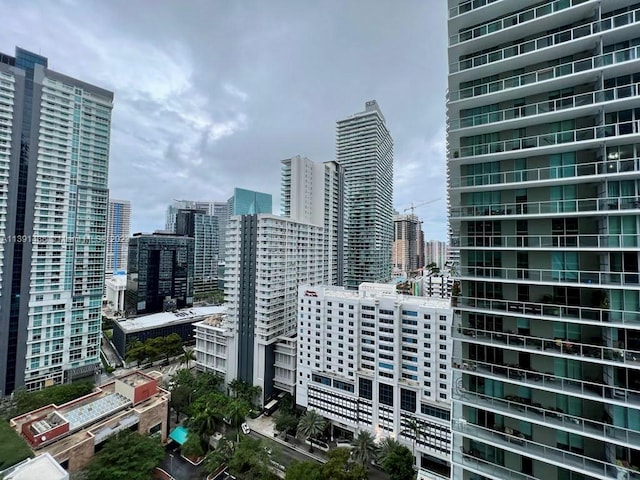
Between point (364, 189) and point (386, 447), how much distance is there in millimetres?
68231

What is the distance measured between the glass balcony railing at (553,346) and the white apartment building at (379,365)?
15937mm

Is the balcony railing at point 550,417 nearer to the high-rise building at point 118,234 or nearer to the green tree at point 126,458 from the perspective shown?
the green tree at point 126,458

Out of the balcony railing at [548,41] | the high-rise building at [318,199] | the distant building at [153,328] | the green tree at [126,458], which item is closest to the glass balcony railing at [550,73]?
the balcony railing at [548,41]

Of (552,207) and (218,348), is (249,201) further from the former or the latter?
(552,207)

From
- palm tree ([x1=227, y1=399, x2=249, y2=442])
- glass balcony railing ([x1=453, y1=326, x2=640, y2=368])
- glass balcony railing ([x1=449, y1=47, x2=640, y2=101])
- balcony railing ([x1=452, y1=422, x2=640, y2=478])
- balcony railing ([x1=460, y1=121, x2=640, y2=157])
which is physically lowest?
palm tree ([x1=227, y1=399, x2=249, y2=442])

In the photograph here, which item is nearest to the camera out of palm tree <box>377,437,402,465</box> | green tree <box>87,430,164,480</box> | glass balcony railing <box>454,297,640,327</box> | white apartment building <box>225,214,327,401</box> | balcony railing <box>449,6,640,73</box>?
glass balcony railing <box>454,297,640,327</box>

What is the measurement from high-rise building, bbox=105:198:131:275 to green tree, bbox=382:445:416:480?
138m

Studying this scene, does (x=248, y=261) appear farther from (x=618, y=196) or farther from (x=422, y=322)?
(x=618, y=196)

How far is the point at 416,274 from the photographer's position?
13300 cm

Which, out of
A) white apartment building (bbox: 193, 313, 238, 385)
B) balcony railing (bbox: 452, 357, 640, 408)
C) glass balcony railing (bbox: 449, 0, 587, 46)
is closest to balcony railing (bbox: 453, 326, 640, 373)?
balcony railing (bbox: 452, 357, 640, 408)

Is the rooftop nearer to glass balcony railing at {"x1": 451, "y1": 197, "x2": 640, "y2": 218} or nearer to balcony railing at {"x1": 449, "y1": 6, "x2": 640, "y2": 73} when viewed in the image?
glass balcony railing at {"x1": 451, "y1": 197, "x2": 640, "y2": 218}

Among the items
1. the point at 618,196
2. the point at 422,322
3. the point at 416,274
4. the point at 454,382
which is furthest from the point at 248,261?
the point at 416,274

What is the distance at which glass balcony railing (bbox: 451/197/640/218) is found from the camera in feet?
36.1

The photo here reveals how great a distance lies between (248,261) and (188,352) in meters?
23.3
